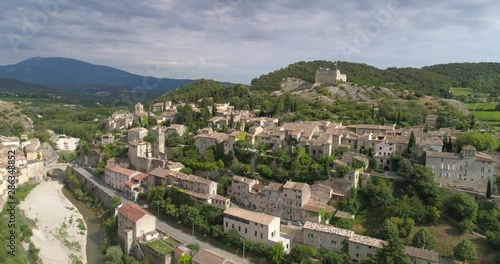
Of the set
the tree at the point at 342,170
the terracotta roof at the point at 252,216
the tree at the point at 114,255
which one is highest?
the tree at the point at 342,170

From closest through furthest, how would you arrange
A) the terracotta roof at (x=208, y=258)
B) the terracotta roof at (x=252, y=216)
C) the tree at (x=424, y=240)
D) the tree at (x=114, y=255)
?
the terracotta roof at (x=208, y=258)
the tree at (x=424, y=240)
the terracotta roof at (x=252, y=216)
the tree at (x=114, y=255)

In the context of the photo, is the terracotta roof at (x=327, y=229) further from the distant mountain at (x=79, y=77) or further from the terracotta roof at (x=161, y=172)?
the distant mountain at (x=79, y=77)

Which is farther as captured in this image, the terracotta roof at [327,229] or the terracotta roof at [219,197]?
the terracotta roof at [219,197]

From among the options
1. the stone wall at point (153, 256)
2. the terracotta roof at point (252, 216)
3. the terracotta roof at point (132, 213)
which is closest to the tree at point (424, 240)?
the terracotta roof at point (252, 216)

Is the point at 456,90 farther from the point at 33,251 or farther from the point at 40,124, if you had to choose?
the point at 40,124

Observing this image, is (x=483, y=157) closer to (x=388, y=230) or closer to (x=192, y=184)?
(x=388, y=230)

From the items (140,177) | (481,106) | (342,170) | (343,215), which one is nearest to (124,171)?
(140,177)

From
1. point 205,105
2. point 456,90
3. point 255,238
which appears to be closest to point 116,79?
point 205,105

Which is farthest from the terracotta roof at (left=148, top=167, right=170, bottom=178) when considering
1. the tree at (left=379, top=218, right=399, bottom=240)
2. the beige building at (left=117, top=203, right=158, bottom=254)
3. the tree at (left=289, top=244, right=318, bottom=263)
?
the tree at (left=379, top=218, right=399, bottom=240)

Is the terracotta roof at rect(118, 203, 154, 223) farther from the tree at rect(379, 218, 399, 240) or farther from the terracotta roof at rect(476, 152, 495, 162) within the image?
the terracotta roof at rect(476, 152, 495, 162)
